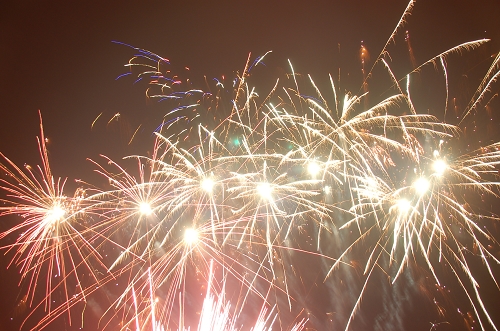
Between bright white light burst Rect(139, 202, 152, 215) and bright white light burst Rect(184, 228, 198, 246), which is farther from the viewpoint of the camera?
bright white light burst Rect(184, 228, 198, 246)

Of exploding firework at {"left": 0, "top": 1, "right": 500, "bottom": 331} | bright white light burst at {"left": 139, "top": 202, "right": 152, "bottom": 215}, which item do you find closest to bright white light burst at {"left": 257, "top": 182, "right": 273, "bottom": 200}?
exploding firework at {"left": 0, "top": 1, "right": 500, "bottom": 331}

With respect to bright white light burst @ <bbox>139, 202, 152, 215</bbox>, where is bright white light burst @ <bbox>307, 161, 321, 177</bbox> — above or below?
above

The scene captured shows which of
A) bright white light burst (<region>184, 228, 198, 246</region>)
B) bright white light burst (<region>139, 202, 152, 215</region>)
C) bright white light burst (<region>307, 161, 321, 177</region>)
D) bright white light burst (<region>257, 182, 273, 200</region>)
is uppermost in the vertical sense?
bright white light burst (<region>307, 161, 321, 177</region>)

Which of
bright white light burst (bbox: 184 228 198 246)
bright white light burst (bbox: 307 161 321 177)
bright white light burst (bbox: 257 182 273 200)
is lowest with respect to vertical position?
bright white light burst (bbox: 184 228 198 246)

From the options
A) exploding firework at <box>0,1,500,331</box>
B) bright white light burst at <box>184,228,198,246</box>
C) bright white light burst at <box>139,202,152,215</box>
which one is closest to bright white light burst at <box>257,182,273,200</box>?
exploding firework at <box>0,1,500,331</box>

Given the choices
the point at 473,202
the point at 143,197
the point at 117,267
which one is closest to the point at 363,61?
the point at 473,202

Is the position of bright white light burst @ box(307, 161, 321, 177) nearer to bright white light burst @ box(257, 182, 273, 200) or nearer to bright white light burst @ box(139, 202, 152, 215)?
bright white light burst @ box(257, 182, 273, 200)

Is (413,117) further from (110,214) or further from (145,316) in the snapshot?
(145,316)

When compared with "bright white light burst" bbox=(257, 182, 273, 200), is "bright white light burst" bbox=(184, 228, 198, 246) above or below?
below

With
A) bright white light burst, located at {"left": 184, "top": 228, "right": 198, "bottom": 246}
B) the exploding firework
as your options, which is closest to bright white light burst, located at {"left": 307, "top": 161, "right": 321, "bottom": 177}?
the exploding firework

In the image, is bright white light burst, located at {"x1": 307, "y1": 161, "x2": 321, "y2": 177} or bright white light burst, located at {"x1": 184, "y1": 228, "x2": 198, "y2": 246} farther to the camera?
bright white light burst, located at {"x1": 184, "y1": 228, "x2": 198, "y2": 246}
